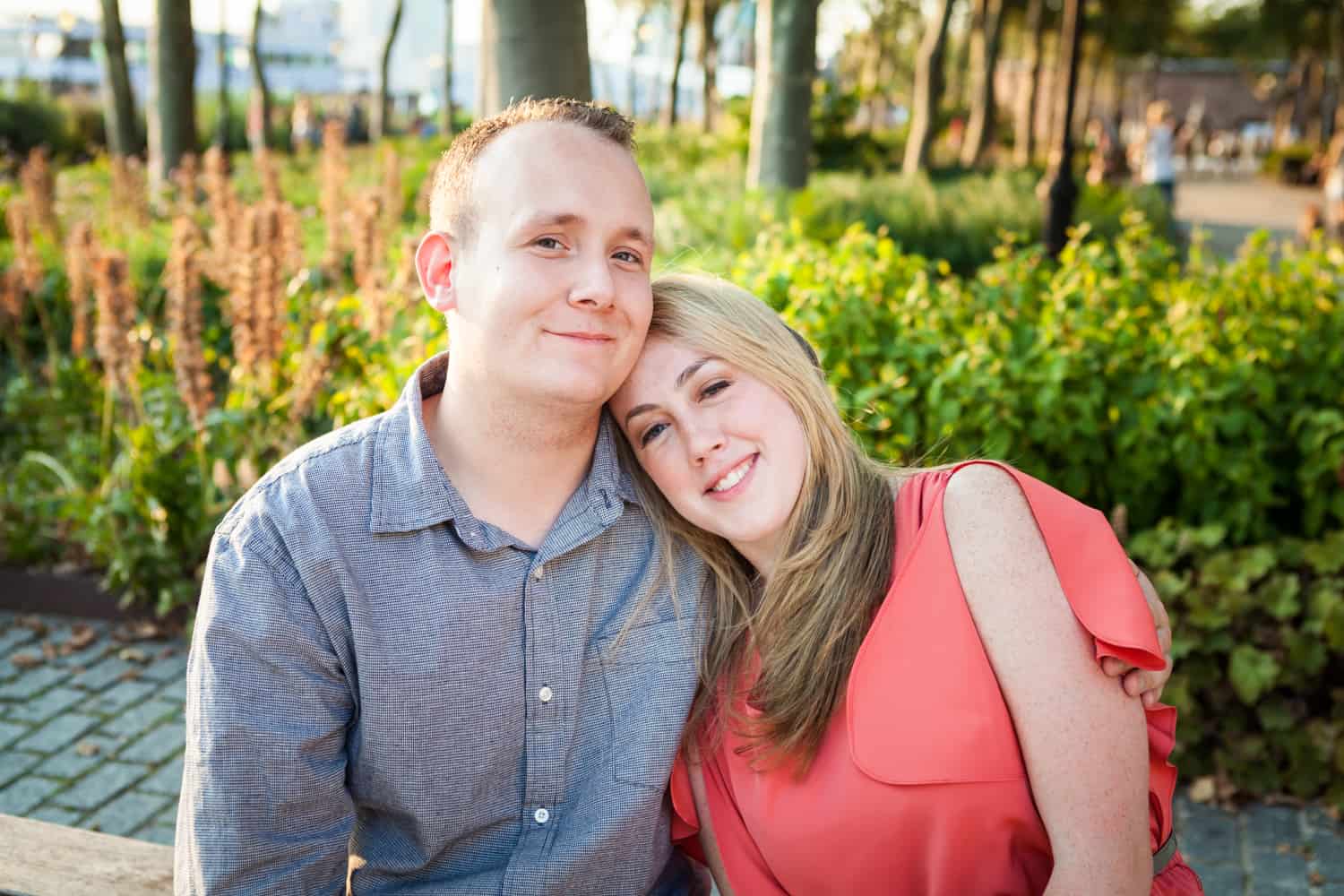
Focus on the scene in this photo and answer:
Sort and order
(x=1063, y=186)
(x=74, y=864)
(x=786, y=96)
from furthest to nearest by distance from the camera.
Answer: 1. (x=786, y=96)
2. (x=1063, y=186)
3. (x=74, y=864)

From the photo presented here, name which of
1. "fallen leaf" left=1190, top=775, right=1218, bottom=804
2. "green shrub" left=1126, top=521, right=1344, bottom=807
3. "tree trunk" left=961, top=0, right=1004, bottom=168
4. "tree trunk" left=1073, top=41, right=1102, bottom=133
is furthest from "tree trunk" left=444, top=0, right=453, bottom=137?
"tree trunk" left=1073, top=41, right=1102, bottom=133

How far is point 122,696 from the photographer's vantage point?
498 centimetres

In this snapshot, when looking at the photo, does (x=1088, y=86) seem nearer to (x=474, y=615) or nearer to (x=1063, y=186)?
(x=1063, y=186)

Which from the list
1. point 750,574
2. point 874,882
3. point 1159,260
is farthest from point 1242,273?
point 874,882

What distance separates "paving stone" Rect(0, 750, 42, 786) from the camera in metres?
4.34

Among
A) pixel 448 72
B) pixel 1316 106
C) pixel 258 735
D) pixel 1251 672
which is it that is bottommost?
pixel 1251 672

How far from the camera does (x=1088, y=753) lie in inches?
82.2

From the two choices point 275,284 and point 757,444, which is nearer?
point 757,444

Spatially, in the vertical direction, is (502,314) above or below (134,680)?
above

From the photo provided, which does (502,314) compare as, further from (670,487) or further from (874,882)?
(874,882)

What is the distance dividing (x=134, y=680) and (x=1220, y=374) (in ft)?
14.7

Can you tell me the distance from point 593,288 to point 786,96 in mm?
8608

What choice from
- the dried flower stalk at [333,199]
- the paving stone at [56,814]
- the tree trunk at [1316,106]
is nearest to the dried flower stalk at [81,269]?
the dried flower stalk at [333,199]

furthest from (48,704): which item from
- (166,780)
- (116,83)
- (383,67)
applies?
(383,67)
